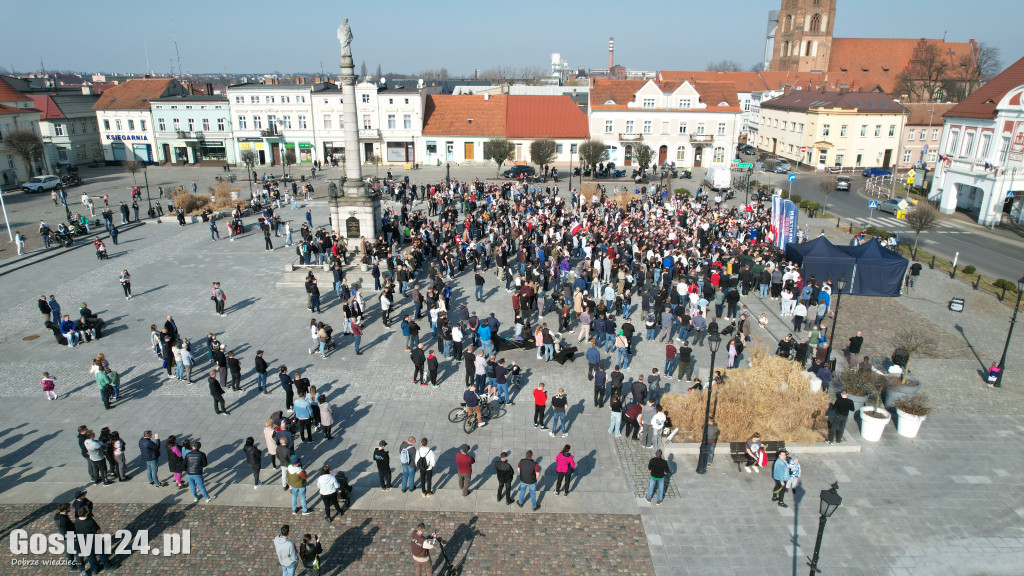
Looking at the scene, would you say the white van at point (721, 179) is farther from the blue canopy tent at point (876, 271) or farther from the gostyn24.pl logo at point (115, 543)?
the gostyn24.pl logo at point (115, 543)

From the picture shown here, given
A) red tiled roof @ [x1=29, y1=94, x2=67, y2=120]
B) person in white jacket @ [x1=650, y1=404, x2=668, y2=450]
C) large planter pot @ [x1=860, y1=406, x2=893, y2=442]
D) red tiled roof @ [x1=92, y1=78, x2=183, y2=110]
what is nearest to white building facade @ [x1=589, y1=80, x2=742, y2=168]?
red tiled roof @ [x1=92, y1=78, x2=183, y2=110]

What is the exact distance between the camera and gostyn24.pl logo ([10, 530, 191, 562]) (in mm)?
10258

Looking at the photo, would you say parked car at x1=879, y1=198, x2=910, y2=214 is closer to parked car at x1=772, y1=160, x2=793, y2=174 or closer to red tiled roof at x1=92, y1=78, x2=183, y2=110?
parked car at x1=772, y1=160, x2=793, y2=174

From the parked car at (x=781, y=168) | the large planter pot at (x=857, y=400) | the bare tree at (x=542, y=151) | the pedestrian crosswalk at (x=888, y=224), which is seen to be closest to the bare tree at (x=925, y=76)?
the parked car at (x=781, y=168)

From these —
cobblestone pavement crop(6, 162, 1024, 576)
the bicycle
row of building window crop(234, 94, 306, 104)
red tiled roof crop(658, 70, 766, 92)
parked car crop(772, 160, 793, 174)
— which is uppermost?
red tiled roof crop(658, 70, 766, 92)

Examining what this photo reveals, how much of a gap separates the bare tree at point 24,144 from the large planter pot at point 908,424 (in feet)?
192

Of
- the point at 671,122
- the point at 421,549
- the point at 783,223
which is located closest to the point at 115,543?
the point at 421,549

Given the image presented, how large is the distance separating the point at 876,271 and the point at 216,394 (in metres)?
22.6

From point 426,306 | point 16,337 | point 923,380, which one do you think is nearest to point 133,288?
point 16,337

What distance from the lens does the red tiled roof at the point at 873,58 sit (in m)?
84.1

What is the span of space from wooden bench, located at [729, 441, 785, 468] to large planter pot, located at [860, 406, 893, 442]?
2.51m

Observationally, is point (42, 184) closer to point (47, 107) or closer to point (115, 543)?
point (47, 107)

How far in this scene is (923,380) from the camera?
657 inches

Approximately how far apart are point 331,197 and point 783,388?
764 inches
